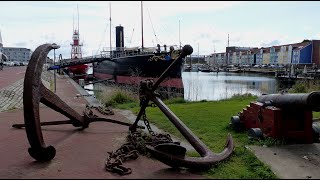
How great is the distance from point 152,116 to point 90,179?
6610 millimetres

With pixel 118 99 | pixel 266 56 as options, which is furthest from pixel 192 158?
pixel 266 56

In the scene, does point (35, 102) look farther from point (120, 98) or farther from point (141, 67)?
point (141, 67)

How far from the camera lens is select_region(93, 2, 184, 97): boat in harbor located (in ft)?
88.9

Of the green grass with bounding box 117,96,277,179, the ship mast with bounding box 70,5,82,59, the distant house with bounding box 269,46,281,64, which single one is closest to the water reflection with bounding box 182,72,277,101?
the green grass with bounding box 117,96,277,179

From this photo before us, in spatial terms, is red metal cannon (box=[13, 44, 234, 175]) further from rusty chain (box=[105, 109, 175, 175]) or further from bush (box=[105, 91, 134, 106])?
bush (box=[105, 91, 134, 106])

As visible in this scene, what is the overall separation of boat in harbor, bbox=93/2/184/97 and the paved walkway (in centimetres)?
1451

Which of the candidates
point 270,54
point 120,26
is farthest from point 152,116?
point 270,54

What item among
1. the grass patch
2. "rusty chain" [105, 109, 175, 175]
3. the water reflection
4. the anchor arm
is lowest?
the water reflection

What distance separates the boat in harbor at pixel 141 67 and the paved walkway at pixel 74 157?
571 inches

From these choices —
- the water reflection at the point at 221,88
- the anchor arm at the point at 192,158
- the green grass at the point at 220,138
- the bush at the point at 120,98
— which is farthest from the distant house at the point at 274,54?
the anchor arm at the point at 192,158

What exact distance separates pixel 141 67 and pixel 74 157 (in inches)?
1012

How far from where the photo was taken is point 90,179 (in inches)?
175

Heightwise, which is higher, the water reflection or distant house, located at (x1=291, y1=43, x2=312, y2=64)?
distant house, located at (x1=291, y1=43, x2=312, y2=64)

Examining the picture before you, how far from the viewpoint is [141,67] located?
31.5 m
